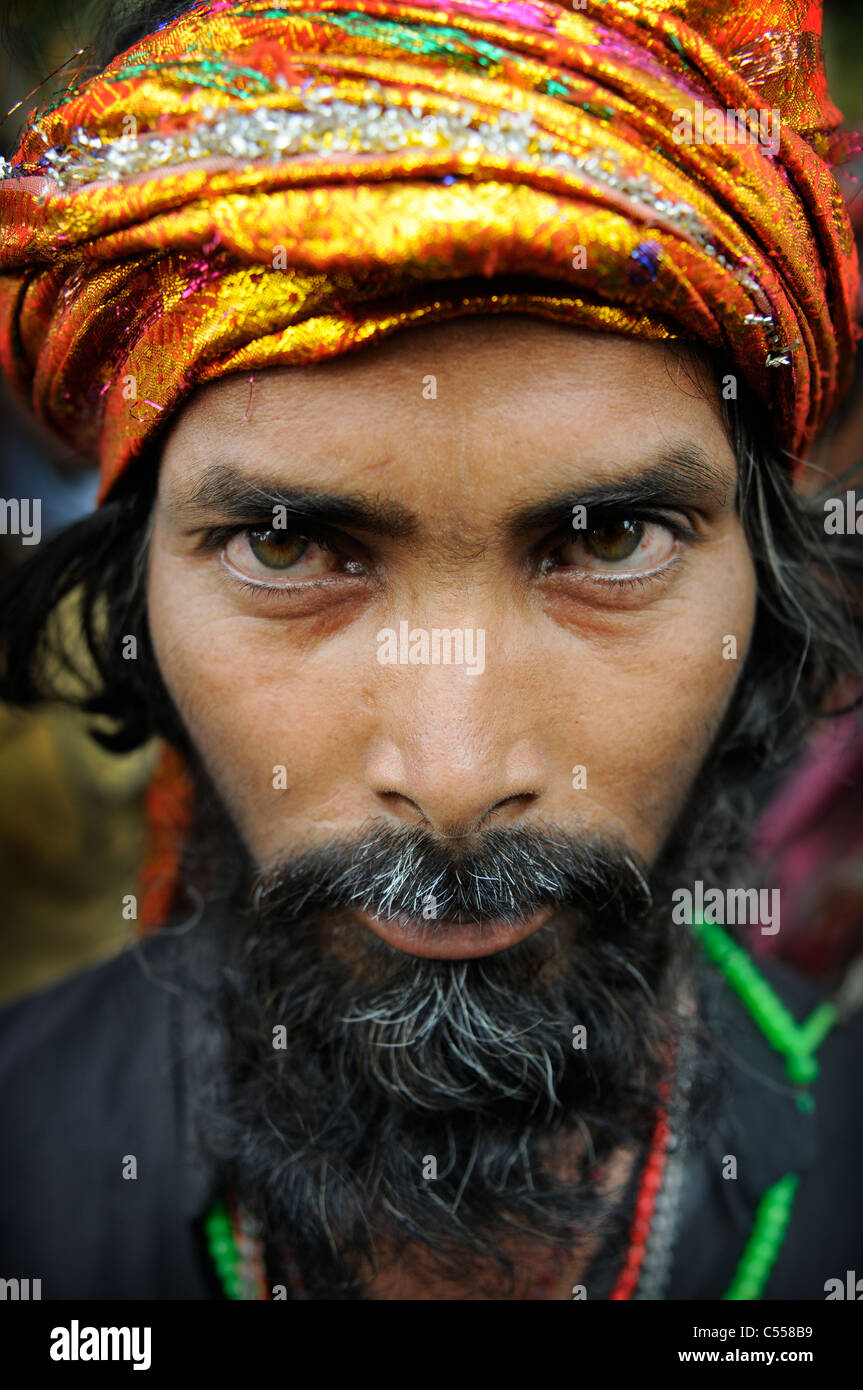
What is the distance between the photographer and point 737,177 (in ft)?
3.59

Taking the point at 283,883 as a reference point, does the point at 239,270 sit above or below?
above

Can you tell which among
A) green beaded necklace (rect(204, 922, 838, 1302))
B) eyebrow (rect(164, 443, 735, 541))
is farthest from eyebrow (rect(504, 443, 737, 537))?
green beaded necklace (rect(204, 922, 838, 1302))

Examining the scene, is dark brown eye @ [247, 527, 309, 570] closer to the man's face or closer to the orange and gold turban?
the man's face

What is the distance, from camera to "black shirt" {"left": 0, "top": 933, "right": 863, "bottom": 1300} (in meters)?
1.64

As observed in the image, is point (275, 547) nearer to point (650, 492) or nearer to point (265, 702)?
point (265, 702)

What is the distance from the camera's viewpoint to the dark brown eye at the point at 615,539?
1.20m

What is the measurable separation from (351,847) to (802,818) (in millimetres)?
2035

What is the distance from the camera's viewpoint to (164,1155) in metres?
1.71

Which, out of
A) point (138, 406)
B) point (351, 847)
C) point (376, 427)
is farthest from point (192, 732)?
point (376, 427)

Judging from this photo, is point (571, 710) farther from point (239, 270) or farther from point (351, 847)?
point (239, 270)

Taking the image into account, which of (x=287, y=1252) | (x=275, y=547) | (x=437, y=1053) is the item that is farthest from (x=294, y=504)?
(x=287, y=1252)

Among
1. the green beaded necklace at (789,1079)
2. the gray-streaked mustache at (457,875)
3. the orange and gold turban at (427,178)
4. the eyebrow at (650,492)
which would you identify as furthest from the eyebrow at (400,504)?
the green beaded necklace at (789,1079)

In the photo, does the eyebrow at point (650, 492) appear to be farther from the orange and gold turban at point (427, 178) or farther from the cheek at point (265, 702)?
the cheek at point (265, 702)

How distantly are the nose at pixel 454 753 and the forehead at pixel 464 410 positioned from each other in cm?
23
